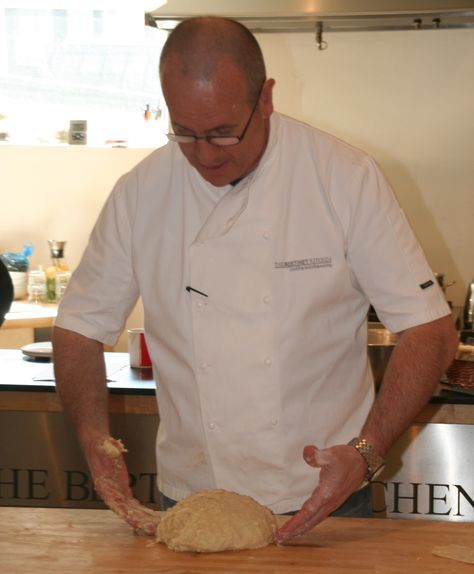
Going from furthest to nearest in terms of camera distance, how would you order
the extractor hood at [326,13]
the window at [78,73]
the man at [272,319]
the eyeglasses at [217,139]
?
the window at [78,73] → the extractor hood at [326,13] → the man at [272,319] → the eyeglasses at [217,139]

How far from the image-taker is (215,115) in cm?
169

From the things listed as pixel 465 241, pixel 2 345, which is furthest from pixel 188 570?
pixel 465 241

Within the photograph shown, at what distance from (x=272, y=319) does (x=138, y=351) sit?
117 centimetres

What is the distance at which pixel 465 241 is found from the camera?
490 cm

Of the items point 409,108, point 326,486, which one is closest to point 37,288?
point 409,108

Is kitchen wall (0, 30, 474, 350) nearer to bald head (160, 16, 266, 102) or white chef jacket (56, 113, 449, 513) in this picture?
white chef jacket (56, 113, 449, 513)

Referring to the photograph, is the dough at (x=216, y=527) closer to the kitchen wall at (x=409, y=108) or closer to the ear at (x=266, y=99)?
the ear at (x=266, y=99)

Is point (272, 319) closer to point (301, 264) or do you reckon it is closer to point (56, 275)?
point (301, 264)

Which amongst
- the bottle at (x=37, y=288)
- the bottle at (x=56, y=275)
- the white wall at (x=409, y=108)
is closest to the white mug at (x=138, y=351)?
the bottle at (x=56, y=275)

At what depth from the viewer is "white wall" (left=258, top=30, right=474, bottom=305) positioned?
4.81m

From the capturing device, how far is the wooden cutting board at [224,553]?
1.61 m

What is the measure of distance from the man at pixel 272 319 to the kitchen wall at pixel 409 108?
9.74ft

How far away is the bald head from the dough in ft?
2.30

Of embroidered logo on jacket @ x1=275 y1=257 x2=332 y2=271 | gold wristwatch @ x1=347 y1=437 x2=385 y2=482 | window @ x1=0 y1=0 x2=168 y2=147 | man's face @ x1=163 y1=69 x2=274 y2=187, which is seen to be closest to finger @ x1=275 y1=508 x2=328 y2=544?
gold wristwatch @ x1=347 y1=437 x2=385 y2=482
